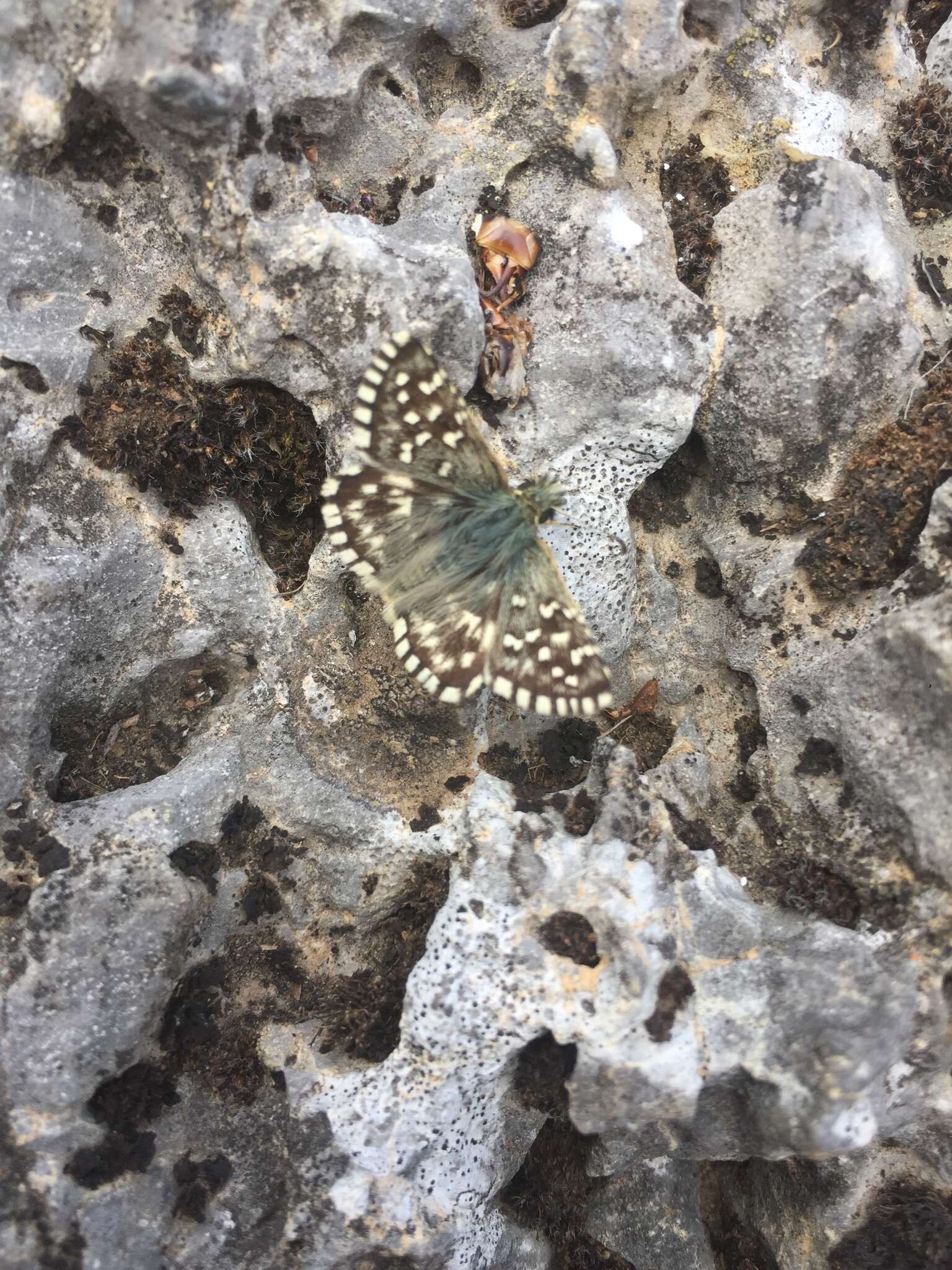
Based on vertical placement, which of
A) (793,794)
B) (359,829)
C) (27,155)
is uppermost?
(27,155)

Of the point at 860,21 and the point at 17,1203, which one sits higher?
the point at 860,21

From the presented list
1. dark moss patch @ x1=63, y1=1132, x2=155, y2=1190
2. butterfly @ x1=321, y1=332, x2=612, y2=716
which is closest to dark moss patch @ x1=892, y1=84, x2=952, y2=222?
butterfly @ x1=321, y1=332, x2=612, y2=716

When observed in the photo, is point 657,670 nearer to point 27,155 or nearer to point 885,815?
point 885,815

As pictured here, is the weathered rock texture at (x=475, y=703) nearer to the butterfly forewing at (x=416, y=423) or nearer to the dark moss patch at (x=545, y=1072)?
the dark moss patch at (x=545, y=1072)

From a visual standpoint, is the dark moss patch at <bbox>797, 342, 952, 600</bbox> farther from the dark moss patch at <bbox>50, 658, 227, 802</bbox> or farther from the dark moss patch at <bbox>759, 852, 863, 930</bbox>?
the dark moss patch at <bbox>50, 658, 227, 802</bbox>

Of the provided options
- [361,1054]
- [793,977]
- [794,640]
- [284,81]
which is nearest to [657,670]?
[794,640]

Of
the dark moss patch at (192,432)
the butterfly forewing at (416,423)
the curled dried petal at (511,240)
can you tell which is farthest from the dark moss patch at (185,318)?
the curled dried petal at (511,240)
